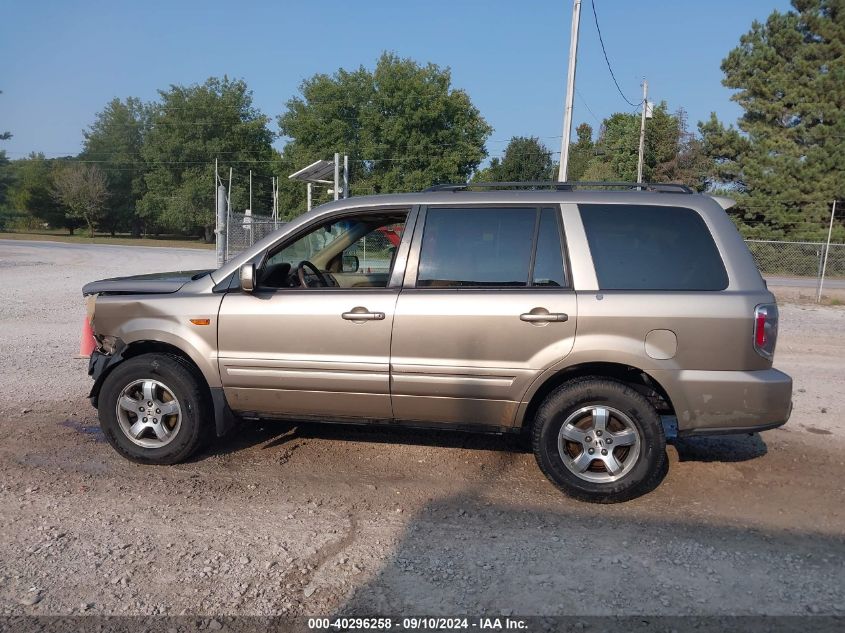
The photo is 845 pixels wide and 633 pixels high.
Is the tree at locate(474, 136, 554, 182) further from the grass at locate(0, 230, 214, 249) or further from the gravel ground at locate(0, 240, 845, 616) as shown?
the gravel ground at locate(0, 240, 845, 616)

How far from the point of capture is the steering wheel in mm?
4828

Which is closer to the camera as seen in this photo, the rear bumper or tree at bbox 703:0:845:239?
the rear bumper

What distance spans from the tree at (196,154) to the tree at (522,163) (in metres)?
27.7

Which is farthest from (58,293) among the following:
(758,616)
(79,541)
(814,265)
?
A: (814,265)

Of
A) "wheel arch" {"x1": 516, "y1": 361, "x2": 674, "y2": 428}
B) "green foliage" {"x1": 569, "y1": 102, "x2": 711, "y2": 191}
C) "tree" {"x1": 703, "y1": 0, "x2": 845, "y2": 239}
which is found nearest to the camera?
"wheel arch" {"x1": 516, "y1": 361, "x2": 674, "y2": 428}

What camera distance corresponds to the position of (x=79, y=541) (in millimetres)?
3598

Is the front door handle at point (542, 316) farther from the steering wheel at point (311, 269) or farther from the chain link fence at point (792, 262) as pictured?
the chain link fence at point (792, 262)

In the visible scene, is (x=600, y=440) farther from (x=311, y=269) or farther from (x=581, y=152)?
(x=581, y=152)

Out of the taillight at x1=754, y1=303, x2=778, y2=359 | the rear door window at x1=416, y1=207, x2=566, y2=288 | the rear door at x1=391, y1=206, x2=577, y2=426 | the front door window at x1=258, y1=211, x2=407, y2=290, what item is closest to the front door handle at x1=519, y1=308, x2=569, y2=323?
the rear door at x1=391, y1=206, x2=577, y2=426

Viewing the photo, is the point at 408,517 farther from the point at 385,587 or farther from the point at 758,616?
the point at 758,616

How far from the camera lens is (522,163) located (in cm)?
5159

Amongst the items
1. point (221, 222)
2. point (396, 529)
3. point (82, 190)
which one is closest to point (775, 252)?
point (221, 222)

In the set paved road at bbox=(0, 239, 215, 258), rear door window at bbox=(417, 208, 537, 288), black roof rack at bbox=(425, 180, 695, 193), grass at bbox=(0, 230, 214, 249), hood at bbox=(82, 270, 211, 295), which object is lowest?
grass at bbox=(0, 230, 214, 249)

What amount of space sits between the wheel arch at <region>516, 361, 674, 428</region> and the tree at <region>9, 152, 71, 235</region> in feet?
262
